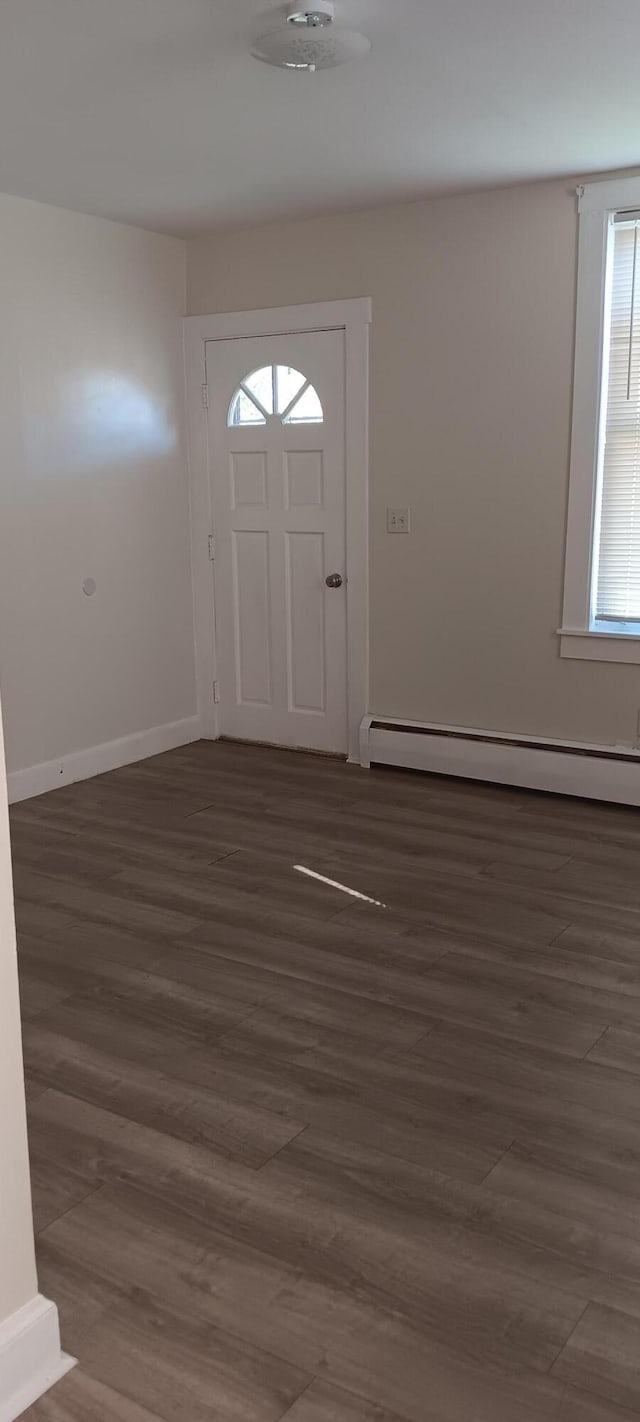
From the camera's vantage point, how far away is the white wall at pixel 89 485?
4.54 m

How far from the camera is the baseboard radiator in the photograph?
14.8 ft

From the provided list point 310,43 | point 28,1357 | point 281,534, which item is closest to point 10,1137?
point 28,1357

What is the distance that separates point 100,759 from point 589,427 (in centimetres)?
255

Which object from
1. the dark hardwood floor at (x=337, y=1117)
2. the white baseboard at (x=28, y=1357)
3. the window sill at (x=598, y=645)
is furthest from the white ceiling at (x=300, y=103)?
the white baseboard at (x=28, y=1357)

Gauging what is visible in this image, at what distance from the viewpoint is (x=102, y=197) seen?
→ 174 inches

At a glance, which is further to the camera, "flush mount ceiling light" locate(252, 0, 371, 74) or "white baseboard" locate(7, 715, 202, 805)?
"white baseboard" locate(7, 715, 202, 805)

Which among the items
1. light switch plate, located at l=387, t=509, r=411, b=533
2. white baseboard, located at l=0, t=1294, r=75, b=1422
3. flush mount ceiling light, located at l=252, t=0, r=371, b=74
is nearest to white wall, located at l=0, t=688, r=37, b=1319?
white baseboard, located at l=0, t=1294, r=75, b=1422

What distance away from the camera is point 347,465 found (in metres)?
5.08

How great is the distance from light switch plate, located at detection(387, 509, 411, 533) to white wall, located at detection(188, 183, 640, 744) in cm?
5

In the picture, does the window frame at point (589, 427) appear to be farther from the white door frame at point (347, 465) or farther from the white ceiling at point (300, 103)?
the white door frame at point (347, 465)

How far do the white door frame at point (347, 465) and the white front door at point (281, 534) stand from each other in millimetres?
45

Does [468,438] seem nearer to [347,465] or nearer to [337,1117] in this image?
[347,465]

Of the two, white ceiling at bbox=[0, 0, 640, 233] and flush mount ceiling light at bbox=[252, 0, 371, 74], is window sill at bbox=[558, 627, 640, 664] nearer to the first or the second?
white ceiling at bbox=[0, 0, 640, 233]

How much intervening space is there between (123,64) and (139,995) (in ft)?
8.11
